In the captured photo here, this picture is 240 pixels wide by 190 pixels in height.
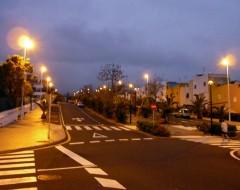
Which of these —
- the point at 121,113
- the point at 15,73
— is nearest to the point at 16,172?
the point at 15,73

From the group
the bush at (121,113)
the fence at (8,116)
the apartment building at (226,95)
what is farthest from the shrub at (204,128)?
the apartment building at (226,95)

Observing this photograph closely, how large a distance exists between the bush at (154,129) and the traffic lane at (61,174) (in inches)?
595

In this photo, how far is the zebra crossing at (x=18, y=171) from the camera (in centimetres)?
951

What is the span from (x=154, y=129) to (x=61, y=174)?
19.6 meters

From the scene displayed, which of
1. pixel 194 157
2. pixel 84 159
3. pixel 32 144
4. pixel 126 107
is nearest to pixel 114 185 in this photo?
pixel 84 159

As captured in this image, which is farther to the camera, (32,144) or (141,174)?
(32,144)

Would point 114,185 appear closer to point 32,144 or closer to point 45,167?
point 45,167

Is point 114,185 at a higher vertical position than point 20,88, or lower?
lower

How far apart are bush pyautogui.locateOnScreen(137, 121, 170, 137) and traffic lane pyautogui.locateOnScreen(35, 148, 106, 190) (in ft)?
49.6

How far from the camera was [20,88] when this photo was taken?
128 feet

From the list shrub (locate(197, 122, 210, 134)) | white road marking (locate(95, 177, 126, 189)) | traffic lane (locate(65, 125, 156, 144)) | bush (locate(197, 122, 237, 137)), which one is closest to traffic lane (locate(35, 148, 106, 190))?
white road marking (locate(95, 177, 126, 189))

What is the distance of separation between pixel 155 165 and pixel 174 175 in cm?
194

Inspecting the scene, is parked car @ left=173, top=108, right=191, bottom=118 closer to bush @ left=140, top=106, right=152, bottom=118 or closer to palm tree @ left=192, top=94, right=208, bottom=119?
palm tree @ left=192, top=94, right=208, bottom=119

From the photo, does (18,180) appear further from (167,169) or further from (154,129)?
(154,129)
